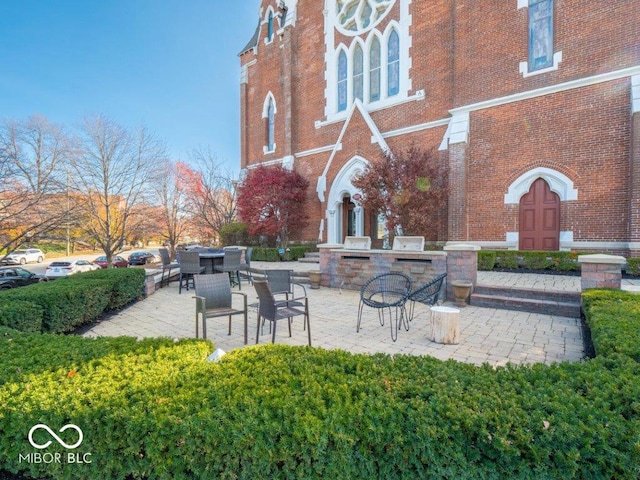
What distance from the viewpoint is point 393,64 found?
12.9 m

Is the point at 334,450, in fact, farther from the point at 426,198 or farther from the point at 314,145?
the point at 314,145

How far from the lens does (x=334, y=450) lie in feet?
5.06

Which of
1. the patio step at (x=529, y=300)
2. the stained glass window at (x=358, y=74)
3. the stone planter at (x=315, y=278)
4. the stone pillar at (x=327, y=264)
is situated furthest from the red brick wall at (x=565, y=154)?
the stone planter at (x=315, y=278)

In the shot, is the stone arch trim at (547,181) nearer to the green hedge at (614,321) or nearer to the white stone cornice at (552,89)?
the white stone cornice at (552,89)

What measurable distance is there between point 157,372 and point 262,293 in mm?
2147

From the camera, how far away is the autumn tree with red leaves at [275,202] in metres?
14.2

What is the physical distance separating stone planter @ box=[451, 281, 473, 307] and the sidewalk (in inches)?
10.0

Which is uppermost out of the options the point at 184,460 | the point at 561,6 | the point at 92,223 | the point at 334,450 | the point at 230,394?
the point at 561,6

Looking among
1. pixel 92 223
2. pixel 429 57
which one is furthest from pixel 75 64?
pixel 429 57

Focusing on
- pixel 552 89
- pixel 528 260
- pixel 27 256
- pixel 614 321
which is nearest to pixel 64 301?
pixel 614 321

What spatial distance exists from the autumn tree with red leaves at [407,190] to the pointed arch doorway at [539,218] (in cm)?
243

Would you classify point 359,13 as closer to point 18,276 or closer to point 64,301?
point 64,301

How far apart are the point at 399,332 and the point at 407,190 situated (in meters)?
6.53

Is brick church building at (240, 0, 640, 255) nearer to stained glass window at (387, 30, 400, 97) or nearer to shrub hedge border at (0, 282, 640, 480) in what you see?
stained glass window at (387, 30, 400, 97)
